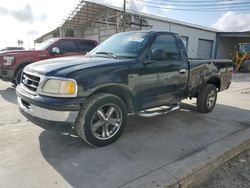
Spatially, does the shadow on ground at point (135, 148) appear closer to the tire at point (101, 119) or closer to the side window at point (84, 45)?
the tire at point (101, 119)

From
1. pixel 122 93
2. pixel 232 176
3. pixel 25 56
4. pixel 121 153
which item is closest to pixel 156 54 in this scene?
pixel 122 93

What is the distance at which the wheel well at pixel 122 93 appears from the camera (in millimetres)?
3705

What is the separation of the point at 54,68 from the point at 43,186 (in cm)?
159

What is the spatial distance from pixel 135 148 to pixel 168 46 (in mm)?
2236

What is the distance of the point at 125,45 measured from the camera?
4.47 meters

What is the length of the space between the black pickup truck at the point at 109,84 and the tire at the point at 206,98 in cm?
56

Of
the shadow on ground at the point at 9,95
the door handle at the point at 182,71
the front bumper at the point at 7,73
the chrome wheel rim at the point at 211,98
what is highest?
the door handle at the point at 182,71

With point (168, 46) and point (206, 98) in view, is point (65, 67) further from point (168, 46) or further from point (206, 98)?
point (206, 98)

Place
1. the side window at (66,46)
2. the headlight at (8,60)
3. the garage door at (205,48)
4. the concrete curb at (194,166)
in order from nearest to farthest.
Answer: the concrete curb at (194,166) < the headlight at (8,60) < the side window at (66,46) < the garage door at (205,48)

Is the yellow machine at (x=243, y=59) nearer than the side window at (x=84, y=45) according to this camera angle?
No

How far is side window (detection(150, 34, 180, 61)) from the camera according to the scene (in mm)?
4582

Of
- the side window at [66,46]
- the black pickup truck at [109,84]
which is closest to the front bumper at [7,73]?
the side window at [66,46]

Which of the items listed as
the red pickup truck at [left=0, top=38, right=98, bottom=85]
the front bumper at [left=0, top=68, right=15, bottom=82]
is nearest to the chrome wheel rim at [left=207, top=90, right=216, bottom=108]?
the red pickup truck at [left=0, top=38, right=98, bottom=85]

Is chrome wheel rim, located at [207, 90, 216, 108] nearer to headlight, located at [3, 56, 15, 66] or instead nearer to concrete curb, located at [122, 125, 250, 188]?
concrete curb, located at [122, 125, 250, 188]
